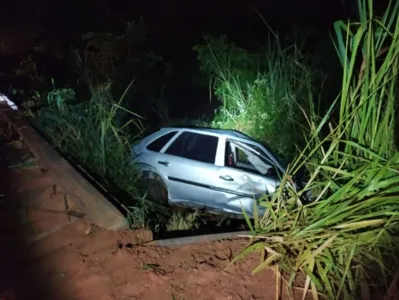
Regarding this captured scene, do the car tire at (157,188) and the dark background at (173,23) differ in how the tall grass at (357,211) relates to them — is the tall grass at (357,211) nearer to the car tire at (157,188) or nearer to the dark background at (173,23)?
the car tire at (157,188)

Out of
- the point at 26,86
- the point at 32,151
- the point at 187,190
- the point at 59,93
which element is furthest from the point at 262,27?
the point at 32,151

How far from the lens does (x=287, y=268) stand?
9.65 feet

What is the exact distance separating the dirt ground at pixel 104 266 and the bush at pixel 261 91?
5139 mm

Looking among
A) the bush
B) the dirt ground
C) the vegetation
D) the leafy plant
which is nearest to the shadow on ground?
the dirt ground

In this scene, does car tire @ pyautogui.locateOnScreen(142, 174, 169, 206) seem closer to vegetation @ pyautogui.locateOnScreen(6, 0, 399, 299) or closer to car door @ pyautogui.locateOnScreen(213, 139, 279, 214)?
car door @ pyautogui.locateOnScreen(213, 139, 279, 214)

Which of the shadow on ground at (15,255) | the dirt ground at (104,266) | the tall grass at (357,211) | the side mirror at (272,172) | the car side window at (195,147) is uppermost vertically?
the tall grass at (357,211)

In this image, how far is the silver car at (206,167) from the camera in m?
6.63

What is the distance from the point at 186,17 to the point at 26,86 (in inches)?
400

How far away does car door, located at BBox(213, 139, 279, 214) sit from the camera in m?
6.57

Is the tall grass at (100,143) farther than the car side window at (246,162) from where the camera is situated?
No

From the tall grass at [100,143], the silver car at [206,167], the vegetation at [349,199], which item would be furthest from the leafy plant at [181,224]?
the silver car at [206,167]

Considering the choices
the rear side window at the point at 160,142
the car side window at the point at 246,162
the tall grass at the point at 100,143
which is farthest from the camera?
the rear side window at the point at 160,142

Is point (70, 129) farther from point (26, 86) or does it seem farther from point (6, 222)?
point (26, 86)

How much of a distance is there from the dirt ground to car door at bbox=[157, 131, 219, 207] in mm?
3027
